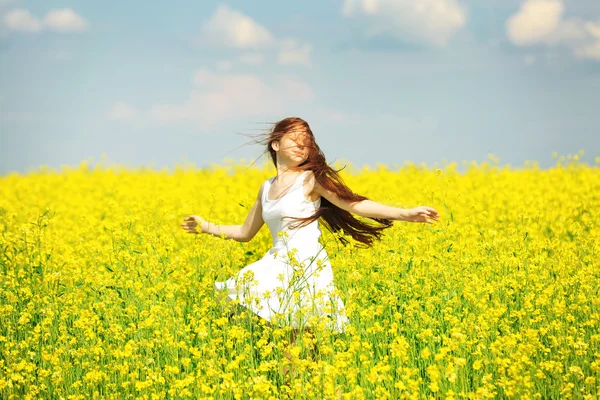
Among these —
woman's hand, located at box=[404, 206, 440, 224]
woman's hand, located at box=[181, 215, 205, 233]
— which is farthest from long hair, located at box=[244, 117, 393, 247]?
woman's hand, located at box=[181, 215, 205, 233]

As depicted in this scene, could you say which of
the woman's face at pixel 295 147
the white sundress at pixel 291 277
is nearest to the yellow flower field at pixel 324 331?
the white sundress at pixel 291 277

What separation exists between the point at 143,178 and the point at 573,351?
40.8 feet

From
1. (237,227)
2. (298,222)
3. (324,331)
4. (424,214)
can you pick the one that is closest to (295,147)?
(298,222)

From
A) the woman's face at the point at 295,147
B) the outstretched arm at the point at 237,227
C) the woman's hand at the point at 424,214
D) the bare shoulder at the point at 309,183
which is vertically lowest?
the outstretched arm at the point at 237,227

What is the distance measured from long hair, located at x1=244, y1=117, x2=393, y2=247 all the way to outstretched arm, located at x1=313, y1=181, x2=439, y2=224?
0.12 ft

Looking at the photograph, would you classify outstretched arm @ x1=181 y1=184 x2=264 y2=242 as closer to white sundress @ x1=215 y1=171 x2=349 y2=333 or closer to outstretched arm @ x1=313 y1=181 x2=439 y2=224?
white sundress @ x1=215 y1=171 x2=349 y2=333

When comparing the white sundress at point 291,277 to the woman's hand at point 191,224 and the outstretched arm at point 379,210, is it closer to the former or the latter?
the outstretched arm at point 379,210

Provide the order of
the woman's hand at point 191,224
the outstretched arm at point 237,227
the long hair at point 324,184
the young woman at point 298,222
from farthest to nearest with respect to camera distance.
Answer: the woman's hand at point 191,224
the outstretched arm at point 237,227
the long hair at point 324,184
the young woman at point 298,222

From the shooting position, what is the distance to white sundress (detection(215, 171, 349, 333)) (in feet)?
14.8

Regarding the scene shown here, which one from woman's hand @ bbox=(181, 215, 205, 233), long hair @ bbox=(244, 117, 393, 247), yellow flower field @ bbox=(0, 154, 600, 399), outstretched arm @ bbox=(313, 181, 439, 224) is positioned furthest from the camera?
woman's hand @ bbox=(181, 215, 205, 233)

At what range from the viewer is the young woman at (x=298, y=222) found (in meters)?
4.62

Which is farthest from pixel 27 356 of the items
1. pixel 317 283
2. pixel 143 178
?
pixel 143 178

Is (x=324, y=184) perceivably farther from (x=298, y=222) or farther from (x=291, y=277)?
(x=291, y=277)

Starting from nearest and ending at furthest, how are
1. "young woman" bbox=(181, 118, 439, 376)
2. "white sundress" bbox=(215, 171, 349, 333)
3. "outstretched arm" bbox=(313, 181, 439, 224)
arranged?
1. "white sundress" bbox=(215, 171, 349, 333)
2. "young woman" bbox=(181, 118, 439, 376)
3. "outstretched arm" bbox=(313, 181, 439, 224)
